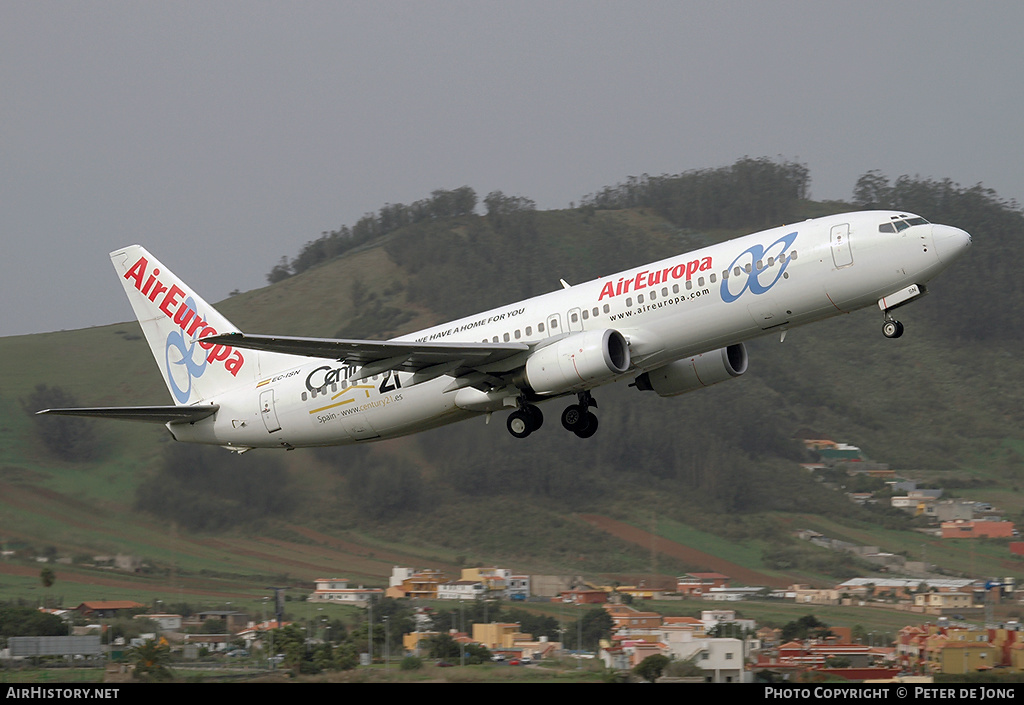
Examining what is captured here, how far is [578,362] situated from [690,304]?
10.8ft

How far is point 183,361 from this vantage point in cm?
4038

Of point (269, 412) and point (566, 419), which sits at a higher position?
point (269, 412)

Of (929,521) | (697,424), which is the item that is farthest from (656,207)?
(929,521)

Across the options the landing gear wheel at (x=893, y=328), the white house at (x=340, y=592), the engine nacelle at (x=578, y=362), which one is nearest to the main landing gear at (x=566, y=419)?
the engine nacelle at (x=578, y=362)

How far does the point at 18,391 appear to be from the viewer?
86188 mm

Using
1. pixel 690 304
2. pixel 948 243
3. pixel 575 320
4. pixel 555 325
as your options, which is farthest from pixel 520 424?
pixel 948 243

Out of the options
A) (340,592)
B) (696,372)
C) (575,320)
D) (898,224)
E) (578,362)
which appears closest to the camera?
(898,224)

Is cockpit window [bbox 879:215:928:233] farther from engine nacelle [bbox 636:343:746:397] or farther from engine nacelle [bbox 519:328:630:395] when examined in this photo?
engine nacelle [bbox 519:328:630:395]

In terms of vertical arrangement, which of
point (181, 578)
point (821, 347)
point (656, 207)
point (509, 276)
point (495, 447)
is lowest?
point (181, 578)

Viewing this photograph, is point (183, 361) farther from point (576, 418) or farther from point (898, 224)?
point (898, 224)

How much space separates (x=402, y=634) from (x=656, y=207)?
380 feet

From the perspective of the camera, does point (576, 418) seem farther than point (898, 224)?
Yes

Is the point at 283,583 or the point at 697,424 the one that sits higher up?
the point at 697,424

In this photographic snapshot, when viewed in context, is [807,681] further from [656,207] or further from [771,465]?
[656,207]
